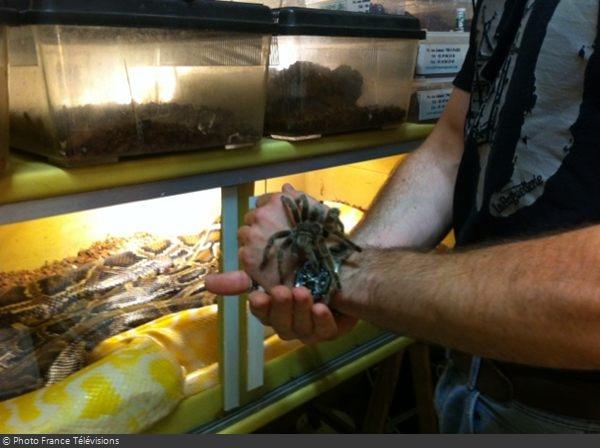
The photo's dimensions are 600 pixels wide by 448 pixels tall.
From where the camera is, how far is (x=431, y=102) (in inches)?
57.9

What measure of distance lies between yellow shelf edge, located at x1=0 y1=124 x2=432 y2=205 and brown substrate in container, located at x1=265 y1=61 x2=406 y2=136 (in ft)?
0.12

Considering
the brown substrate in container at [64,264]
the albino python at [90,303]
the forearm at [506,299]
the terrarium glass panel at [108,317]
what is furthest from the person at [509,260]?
the brown substrate in container at [64,264]

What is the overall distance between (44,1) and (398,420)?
173cm

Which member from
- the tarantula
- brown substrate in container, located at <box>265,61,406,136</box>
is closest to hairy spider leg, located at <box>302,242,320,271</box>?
the tarantula

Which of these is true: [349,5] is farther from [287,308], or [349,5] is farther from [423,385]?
[423,385]

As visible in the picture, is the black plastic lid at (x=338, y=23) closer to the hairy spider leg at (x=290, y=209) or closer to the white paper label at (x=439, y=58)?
the white paper label at (x=439, y=58)

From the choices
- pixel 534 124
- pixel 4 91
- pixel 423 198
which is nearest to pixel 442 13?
pixel 423 198

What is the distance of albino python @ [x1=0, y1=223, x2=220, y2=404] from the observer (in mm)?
1065

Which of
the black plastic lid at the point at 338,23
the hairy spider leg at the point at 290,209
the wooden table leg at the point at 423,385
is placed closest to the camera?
the hairy spider leg at the point at 290,209

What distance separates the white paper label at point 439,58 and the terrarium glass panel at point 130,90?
0.58 metres

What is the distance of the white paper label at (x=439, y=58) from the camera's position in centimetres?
145

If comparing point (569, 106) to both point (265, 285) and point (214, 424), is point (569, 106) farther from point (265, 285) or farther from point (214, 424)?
point (214, 424)

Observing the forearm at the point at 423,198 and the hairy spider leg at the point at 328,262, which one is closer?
the hairy spider leg at the point at 328,262

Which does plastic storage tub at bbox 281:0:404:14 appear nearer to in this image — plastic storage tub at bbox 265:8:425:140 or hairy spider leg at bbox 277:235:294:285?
plastic storage tub at bbox 265:8:425:140
